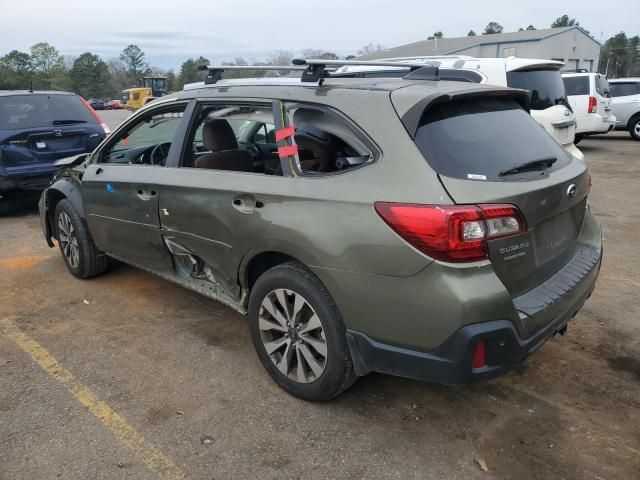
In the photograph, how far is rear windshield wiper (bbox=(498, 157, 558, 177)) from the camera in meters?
2.58

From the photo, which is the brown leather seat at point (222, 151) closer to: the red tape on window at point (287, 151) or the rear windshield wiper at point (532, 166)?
the red tape on window at point (287, 151)

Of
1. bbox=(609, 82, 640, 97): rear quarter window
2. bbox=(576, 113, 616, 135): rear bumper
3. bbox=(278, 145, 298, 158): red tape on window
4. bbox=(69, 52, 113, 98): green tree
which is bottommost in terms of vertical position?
bbox=(576, 113, 616, 135): rear bumper

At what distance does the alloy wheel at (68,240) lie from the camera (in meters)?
4.86

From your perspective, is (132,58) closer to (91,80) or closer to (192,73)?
(91,80)

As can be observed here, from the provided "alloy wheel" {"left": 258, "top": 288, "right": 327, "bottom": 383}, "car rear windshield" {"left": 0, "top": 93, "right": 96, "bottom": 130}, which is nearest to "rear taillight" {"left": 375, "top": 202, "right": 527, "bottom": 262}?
"alloy wheel" {"left": 258, "top": 288, "right": 327, "bottom": 383}

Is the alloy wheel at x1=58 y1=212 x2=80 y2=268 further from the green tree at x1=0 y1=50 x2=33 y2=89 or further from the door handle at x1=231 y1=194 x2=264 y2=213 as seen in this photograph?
the green tree at x1=0 y1=50 x2=33 y2=89

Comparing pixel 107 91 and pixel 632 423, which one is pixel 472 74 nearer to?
pixel 632 423

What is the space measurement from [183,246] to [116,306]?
1.20 m

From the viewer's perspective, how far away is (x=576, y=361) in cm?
342

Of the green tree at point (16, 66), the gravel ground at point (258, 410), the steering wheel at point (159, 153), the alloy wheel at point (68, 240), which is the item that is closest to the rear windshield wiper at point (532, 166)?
the gravel ground at point (258, 410)

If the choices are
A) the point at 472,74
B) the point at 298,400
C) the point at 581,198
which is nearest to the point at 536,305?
the point at 581,198

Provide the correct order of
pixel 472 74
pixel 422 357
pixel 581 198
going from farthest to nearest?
pixel 472 74, pixel 581 198, pixel 422 357

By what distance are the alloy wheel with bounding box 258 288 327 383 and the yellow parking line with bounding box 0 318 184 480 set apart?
796 millimetres

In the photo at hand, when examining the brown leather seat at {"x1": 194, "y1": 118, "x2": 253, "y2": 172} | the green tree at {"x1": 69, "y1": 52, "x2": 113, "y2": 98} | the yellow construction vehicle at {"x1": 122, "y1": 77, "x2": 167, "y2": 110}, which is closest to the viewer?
the brown leather seat at {"x1": 194, "y1": 118, "x2": 253, "y2": 172}
